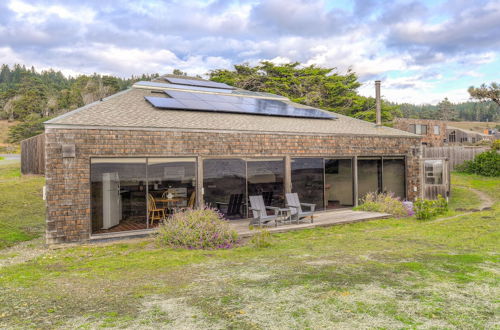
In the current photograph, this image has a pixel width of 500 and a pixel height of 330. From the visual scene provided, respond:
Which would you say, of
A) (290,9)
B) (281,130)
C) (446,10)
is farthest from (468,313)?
(446,10)

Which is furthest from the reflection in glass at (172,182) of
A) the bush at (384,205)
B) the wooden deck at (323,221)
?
the bush at (384,205)

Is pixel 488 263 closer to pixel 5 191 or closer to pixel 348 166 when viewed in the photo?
pixel 348 166

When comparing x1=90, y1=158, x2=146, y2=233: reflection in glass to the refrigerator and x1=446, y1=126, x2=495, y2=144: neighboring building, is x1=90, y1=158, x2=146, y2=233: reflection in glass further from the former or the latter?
x1=446, y1=126, x2=495, y2=144: neighboring building

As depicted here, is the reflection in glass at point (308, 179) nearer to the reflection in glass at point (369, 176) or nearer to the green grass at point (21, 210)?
the reflection in glass at point (369, 176)

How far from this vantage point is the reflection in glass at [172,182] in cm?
938

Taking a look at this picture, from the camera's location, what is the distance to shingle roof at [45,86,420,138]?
351 inches

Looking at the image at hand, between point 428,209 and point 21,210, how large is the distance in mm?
15133

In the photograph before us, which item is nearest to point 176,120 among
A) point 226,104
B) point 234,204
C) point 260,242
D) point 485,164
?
point 234,204

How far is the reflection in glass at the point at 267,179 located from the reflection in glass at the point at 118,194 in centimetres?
338

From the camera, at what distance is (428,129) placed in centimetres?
4488

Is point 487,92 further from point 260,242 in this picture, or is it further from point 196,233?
point 196,233

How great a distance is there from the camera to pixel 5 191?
50.9 feet

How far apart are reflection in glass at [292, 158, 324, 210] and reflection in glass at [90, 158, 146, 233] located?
201 inches

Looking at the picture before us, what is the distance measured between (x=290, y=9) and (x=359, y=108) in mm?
19321
